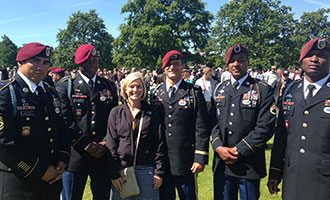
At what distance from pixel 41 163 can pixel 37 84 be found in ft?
3.04

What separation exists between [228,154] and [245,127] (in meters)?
0.42

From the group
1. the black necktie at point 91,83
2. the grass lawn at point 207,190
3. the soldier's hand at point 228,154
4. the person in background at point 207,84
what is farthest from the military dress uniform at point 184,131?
Answer: the person in background at point 207,84

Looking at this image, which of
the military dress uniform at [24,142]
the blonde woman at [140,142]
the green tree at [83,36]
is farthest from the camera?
the green tree at [83,36]

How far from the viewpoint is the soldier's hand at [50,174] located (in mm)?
2627

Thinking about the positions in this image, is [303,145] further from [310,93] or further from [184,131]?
[184,131]

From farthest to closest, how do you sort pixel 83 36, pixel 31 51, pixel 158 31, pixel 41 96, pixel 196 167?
pixel 83 36 < pixel 158 31 < pixel 196 167 < pixel 41 96 < pixel 31 51

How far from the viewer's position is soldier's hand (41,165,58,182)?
8.62ft

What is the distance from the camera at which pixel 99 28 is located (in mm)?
55656

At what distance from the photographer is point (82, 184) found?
11.2ft

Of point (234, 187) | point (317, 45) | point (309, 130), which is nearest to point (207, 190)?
point (234, 187)

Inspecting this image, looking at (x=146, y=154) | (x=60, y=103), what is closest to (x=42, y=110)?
(x=60, y=103)

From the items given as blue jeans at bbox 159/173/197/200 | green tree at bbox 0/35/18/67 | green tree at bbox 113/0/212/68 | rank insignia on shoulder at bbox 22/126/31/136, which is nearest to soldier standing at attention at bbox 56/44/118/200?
rank insignia on shoulder at bbox 22/126/31/136

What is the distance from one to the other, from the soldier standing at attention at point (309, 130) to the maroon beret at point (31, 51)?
2932mm

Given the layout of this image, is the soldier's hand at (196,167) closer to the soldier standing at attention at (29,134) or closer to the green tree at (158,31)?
the soldier standing at attention at (29,134)
